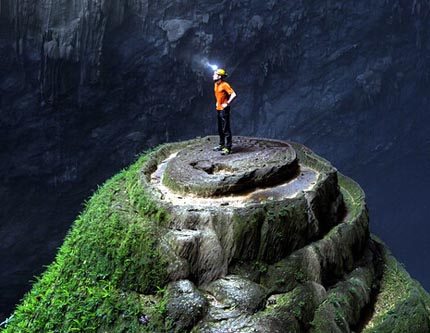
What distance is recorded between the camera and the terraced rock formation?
18.7 feet

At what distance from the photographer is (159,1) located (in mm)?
21047

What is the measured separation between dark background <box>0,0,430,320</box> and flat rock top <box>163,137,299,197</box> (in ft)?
44.2

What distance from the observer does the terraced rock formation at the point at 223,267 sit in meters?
5.71

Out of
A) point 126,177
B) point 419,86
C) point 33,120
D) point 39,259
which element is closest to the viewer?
point 126,177

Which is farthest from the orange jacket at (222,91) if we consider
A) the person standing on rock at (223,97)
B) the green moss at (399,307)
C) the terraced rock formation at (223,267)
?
the green moss at (399,307)

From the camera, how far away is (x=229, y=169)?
8.03 metres

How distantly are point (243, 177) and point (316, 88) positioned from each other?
24109 mm

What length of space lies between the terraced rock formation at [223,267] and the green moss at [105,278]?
0.02 m

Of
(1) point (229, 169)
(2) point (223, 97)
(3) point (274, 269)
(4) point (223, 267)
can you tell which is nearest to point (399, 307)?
(3) point (274, 269)

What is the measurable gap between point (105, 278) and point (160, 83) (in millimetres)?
18225

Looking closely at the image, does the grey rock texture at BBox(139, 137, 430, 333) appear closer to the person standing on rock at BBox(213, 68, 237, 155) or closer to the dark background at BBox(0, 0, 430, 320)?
the person standing on rock at BBox(213, 68, 237, 155)

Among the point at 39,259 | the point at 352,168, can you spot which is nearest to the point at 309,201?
the point at 39,259

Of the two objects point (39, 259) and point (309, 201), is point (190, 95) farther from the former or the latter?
point (309, 201)

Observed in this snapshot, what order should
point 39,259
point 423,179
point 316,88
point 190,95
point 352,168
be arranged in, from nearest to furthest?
point 39,259, point 190,95, point 316,88, point 352,168, point 423,179
